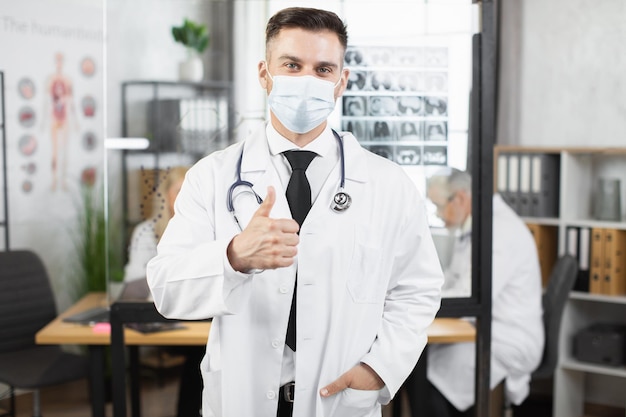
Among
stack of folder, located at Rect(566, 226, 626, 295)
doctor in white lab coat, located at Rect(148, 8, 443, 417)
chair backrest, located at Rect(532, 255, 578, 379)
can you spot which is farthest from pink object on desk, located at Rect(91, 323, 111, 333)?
stack of folder, located at Rect(566, 226, 626, 295)

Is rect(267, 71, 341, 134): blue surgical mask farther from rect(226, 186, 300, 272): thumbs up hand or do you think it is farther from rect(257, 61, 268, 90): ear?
rect(226, 186, 300, 272): thumbs up hand

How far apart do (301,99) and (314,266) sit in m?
0.36

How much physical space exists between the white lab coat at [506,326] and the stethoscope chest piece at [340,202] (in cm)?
153

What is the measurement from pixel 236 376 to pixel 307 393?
16 centimetres

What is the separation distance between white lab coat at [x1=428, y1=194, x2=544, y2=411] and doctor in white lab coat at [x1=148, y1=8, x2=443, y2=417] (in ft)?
4.56

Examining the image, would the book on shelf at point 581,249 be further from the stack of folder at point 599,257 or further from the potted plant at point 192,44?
the potted plant at point 192,44

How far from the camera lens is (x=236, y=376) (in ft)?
5.56

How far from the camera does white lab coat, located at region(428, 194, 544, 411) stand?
3048mm

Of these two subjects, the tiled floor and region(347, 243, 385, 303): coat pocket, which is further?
the tiled floor

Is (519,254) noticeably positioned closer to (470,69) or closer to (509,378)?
(509,378)

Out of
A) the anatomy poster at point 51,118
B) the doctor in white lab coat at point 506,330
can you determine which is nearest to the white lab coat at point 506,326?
the doctor in white lab coat at point 506,330

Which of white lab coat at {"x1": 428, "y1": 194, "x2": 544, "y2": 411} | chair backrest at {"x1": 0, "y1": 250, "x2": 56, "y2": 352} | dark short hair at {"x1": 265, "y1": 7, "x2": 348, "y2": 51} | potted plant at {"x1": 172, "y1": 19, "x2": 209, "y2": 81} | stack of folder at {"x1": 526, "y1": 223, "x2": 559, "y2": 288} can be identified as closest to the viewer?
dark short hair at {"x1": 265, "y1": 7, "x2": 348, "y2": 51}

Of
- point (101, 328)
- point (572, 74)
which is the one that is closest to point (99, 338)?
point (101, 328)

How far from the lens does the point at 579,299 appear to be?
4.07 m
